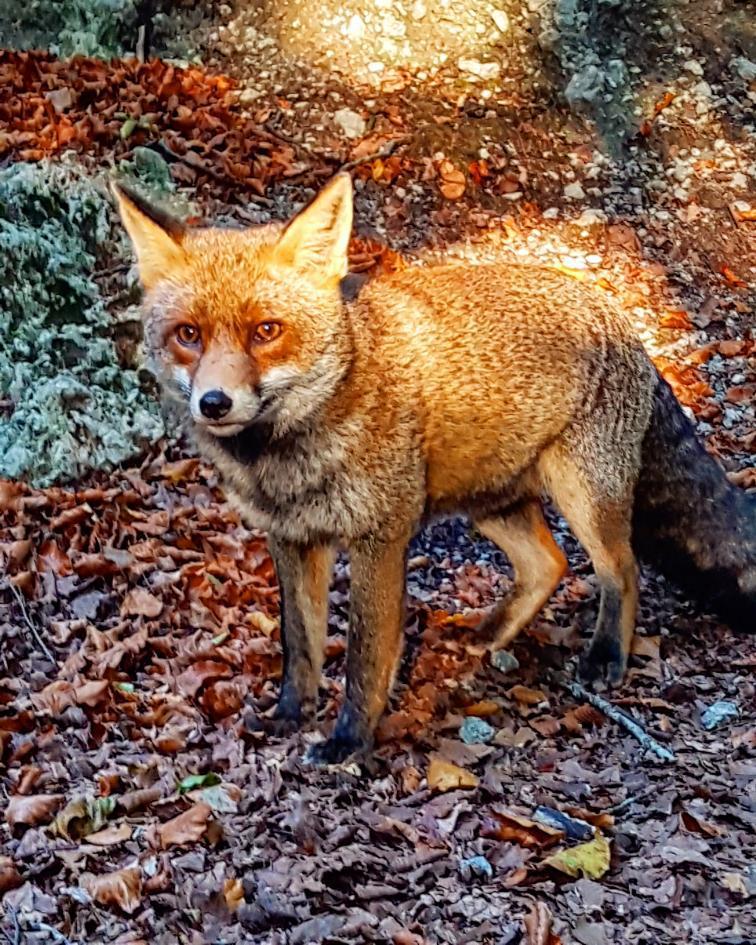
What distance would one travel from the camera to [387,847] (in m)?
4.10

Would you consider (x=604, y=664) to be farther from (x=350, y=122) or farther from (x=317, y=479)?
(x=350, y=122)

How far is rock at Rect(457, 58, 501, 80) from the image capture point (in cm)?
976

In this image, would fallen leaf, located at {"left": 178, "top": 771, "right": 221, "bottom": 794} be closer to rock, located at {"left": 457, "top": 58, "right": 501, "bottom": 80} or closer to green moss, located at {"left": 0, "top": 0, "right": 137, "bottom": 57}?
green moss, located at {"left": 0, "top": 0, "right": 137, "bottom": 57}

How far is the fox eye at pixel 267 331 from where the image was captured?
412cm

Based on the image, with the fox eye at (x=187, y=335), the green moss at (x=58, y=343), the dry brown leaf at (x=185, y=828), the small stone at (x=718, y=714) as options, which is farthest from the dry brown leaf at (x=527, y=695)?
the green moss at (x=58, y=343)

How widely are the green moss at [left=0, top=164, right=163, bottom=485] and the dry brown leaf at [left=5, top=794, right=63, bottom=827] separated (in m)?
2.63

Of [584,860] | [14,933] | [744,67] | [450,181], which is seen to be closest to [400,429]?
[584,860]

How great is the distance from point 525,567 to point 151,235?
282 centimetres

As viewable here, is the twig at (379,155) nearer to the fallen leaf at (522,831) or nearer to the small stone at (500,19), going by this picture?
the small stone at (500,19)

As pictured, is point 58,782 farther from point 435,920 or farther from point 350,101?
point 350,101

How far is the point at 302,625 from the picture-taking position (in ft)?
16.4

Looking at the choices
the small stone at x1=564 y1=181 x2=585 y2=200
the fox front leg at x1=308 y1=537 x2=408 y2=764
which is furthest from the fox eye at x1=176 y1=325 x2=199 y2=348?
the small stone at x1=564 y1=181 x2=585 y2=200

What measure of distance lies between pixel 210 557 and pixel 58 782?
2050 millimetres

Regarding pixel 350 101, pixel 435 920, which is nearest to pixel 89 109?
pixel 350 101
